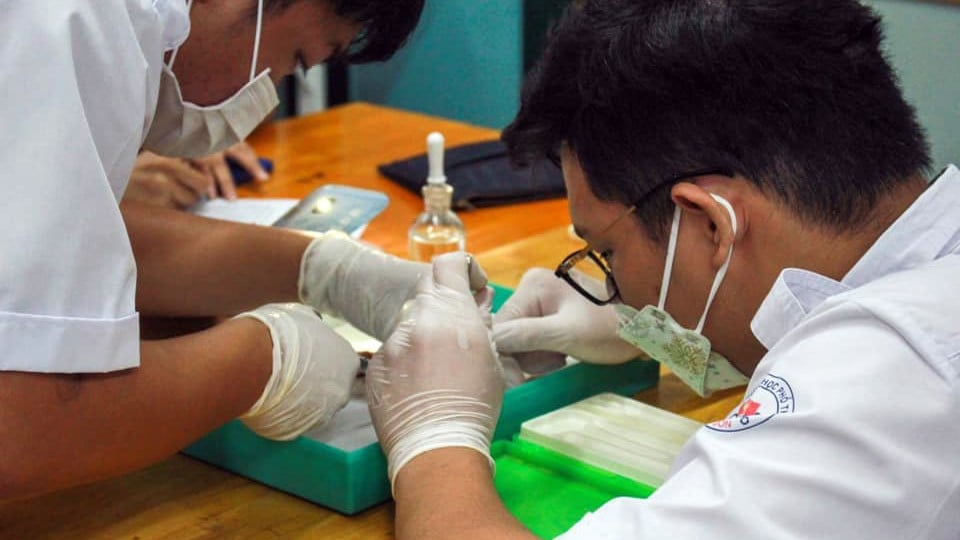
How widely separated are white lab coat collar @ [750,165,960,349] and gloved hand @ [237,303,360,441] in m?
0.48

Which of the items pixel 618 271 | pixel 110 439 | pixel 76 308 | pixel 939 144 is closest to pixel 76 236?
pixel 76 308

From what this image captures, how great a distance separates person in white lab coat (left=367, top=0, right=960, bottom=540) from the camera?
92 cm

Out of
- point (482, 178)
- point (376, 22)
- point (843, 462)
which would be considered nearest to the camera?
point (843, 462)

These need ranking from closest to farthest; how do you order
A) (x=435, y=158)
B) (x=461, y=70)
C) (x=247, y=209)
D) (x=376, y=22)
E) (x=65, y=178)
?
(x=65, y=178), (x=376, y=22), (x=435, y=158), (x=247, y=209), (x=461, y=70)

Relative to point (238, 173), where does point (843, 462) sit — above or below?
above

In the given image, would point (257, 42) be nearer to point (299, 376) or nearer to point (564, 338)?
point (299, 376)

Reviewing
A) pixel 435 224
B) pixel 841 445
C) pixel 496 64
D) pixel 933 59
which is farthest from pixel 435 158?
pixel 496 64

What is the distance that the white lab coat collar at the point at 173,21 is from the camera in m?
1.15

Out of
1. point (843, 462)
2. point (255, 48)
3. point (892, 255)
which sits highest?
point (255, 48)

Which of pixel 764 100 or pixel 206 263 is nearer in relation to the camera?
pixel 764 100

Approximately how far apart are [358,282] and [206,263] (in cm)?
20

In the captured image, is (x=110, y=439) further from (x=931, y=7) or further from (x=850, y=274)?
(x=931, y=7)

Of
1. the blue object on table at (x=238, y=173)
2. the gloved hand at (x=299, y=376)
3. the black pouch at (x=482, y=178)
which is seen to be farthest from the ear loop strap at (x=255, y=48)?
the blue object on table at (x=238, y=173)

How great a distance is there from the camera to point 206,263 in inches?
64.3
